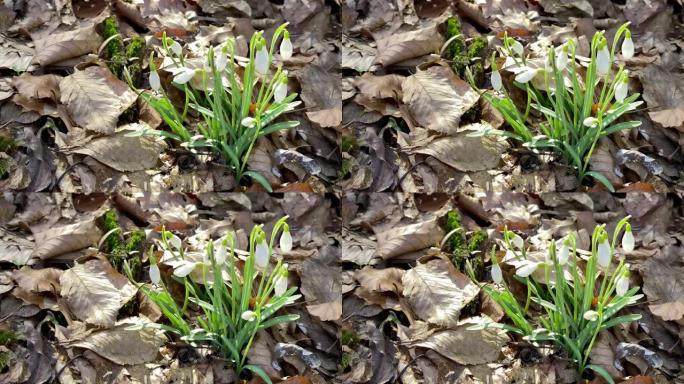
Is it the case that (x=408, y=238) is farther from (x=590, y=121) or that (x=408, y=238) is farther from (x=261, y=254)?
(x=590, y=121)

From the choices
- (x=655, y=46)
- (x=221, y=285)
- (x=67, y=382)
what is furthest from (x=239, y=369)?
(x=655, y=46)

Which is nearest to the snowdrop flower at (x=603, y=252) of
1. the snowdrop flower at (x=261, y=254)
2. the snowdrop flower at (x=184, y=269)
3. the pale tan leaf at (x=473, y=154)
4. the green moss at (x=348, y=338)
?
the pale tan leaf at (x=473, y=154)

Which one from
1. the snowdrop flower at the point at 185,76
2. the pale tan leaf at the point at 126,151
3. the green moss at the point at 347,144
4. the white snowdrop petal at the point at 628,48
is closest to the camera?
the snowdrop flower at the point at 185,76

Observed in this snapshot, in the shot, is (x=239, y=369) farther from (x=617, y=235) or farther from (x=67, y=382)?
(x=617, y=235)

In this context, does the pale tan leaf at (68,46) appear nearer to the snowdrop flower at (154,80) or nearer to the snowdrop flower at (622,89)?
the snowdrop flower at (154,80)

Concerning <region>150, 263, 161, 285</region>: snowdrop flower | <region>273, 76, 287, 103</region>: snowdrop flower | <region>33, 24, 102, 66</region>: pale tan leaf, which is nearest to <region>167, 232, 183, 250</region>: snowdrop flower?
<region>150, 263, 161, 285</region>: snowdrop flower
